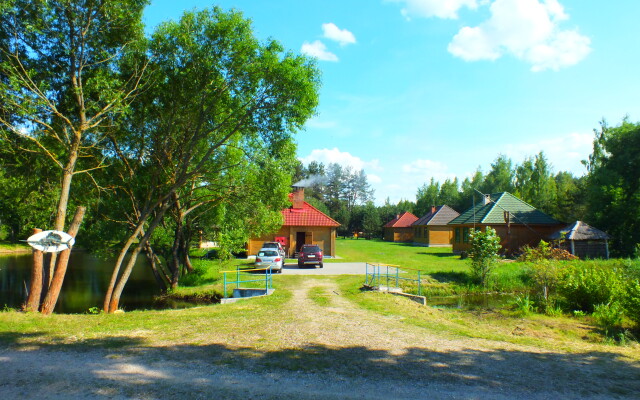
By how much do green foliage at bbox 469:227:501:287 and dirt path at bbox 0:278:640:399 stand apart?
10806mm

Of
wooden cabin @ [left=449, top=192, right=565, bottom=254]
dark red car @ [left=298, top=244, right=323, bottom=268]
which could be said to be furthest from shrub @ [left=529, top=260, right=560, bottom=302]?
wooden cabin @ [left=449, top=192, right=565, bottom=254]

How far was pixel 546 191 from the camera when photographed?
61.7 metres

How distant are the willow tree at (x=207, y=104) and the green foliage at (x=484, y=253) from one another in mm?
9765

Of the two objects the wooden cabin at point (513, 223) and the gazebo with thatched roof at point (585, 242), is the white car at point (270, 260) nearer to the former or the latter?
the wooden cabin at point (513, 223)

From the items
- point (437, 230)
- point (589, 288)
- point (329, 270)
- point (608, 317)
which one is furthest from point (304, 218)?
point (437, 230)

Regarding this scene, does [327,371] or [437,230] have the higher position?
[437,230]

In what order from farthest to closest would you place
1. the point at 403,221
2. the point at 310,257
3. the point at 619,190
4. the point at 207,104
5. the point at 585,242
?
the point at 403,221, the point at 619,190, the point at 585,242, the point at 310,257, the point at 207,104

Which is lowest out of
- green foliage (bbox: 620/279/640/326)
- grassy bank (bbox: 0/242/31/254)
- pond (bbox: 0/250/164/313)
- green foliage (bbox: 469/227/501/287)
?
pond (bbox: 0/250/164/313)

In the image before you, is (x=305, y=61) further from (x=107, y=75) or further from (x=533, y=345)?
(x=533, y=345)

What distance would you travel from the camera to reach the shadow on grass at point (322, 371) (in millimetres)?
5559

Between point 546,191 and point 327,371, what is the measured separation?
65.4m

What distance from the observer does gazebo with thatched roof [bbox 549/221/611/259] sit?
2895 centimetres

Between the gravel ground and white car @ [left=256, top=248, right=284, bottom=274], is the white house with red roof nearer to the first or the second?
the gravel ground

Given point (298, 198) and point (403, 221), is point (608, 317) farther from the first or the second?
point (403, 221)
